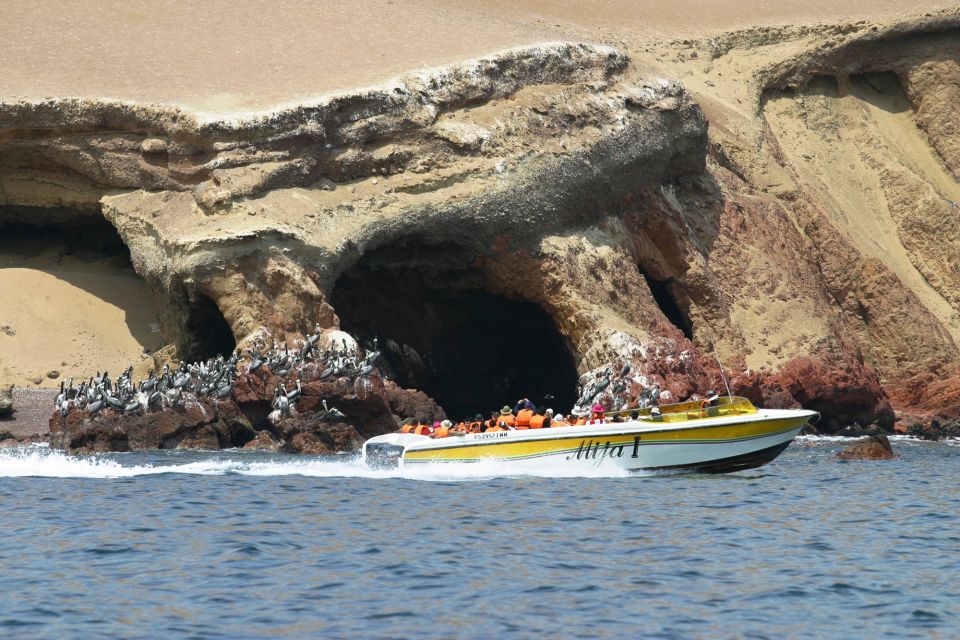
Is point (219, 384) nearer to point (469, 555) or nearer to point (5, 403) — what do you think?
point (5, 403)

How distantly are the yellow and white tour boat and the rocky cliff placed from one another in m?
9.22

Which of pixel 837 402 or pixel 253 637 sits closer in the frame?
pixel 253 637

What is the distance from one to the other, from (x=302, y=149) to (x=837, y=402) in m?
17.6

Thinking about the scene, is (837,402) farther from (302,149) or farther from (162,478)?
(162,478)

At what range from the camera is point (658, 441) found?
2941 centimetres

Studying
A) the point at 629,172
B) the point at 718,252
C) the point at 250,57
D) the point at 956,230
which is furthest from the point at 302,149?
the point at 956,230

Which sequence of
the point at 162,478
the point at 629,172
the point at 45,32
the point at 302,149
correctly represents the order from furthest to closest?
the point at 45,32
the point at 629,172
the point at 302,149
the point at 162,478

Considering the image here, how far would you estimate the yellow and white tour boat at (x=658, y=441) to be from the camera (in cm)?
2931

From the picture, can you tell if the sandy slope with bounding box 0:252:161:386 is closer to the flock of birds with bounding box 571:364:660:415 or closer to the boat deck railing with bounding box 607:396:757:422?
the flock of birds with bounding box 571:364:660:415

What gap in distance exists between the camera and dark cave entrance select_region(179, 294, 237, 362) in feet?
139

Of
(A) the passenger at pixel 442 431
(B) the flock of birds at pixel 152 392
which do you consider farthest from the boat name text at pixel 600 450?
(B) the flock of birds at pixel 152 392

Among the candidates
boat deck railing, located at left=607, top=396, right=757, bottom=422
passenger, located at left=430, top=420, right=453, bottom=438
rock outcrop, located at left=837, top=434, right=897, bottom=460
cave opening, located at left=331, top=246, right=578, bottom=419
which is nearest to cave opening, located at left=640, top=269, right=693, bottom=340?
cave opening, located at left=331, top=246, right=578, bottom=419

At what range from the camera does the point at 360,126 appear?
42781mm

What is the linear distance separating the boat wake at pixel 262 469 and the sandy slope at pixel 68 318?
12.6m
